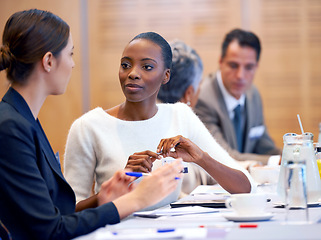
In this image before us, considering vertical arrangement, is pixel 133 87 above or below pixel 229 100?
above

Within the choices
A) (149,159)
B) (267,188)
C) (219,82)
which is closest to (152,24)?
(219,82)

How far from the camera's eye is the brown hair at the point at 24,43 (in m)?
1.46

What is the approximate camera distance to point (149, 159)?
1700 mm

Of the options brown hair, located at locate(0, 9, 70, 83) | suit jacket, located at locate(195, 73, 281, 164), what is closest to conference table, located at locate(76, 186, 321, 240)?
brown hair, located at locate(0, 9, 70, 83)

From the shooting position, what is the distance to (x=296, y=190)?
4.91 feet

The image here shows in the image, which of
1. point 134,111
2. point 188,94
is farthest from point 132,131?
point 188,94

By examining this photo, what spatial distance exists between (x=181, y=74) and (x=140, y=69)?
2.88 feet

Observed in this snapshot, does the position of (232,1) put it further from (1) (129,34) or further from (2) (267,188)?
(2) (267,188)

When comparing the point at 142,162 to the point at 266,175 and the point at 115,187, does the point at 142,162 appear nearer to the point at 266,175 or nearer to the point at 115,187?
the point at 115,187

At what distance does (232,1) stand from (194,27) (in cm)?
41

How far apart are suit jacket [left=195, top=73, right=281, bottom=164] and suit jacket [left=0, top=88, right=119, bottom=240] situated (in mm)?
2073

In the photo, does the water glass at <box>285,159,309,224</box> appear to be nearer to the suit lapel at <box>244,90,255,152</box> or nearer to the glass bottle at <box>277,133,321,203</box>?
the glass bottle at <box>277,133,321,203</box>

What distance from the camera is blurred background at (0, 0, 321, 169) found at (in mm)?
4609

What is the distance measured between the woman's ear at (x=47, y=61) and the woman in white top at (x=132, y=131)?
0.41m
